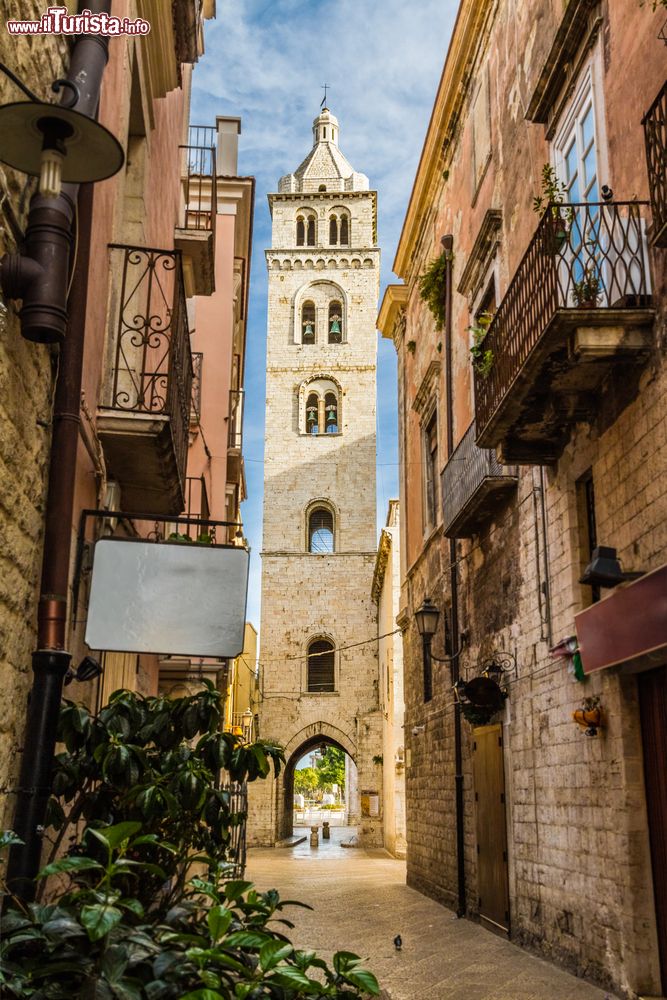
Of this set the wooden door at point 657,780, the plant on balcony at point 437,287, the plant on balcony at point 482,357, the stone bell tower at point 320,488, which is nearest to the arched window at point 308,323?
the stone bell tower at point 320,488

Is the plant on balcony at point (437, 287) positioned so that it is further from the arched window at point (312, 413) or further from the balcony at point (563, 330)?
the arched window at point (312, 413)

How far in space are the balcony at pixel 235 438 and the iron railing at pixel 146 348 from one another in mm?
10827

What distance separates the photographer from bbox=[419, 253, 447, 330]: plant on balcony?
1468 centimetres

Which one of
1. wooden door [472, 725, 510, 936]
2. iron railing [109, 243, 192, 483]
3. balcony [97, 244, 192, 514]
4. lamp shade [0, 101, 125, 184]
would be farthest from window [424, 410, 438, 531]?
lamp shade [0, 101, 125, 184]

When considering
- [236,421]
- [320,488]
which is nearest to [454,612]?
[236,421]

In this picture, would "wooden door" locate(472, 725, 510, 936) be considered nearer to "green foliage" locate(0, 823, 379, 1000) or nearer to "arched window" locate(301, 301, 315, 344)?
"green foliage" locate(0, 823, 379, 1000)

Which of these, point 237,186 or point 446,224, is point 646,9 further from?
point 237,186

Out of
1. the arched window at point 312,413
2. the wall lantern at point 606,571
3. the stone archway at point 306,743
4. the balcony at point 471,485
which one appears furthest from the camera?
the arched window at point 312,413

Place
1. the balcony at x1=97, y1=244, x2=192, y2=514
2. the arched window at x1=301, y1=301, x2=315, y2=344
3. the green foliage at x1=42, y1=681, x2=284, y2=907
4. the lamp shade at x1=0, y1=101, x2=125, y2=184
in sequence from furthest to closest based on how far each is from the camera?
the arched window at x1=301, y1=301, x2=315, y2=344 → the balcony at x1=97, y1=244, x2=192, y2=514 → the green foliage at x1=42, y1=681, x2=284, y2=907 → the lamp shade at x1=0, y1=101, x2=125, y2=184

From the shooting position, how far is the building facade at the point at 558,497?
6.30m

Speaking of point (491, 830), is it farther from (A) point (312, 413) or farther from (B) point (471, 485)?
(A) point (312, 413)

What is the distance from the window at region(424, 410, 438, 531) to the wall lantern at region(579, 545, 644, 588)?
29.7 ft

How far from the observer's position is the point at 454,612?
1297cm

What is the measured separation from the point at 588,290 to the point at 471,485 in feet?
15.4
